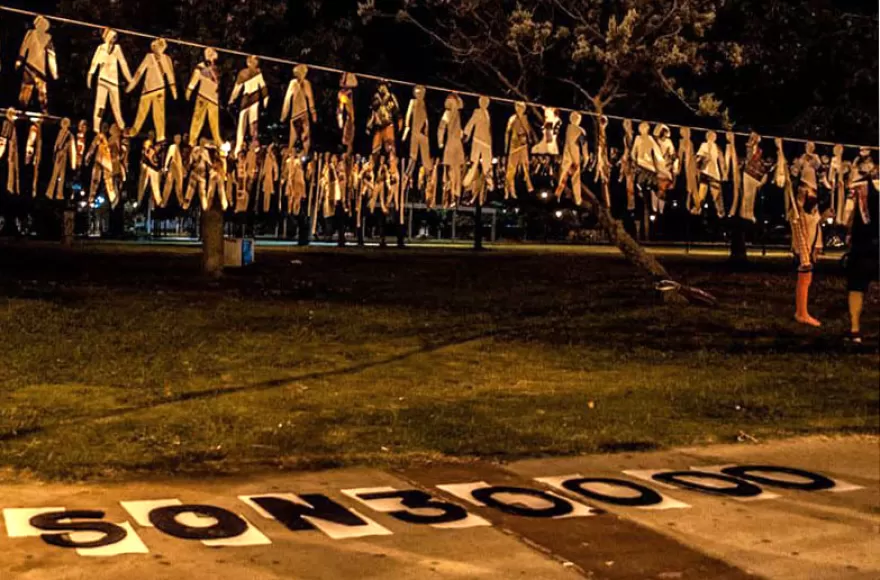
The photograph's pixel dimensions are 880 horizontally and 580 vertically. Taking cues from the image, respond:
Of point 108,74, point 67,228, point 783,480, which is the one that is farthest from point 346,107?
point 67,228

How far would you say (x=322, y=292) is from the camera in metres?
20.8

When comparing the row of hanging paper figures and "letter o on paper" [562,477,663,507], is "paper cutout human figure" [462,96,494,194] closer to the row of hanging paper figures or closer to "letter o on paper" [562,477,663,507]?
the row of hanging paper figures

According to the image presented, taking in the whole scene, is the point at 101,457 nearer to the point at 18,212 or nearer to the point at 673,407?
the point at 673,407

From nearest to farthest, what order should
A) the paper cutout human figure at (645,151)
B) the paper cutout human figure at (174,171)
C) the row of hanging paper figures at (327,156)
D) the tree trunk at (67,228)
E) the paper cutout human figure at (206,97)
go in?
the row of hanging paper figures at (327,156)
the paper cutout human figure at (206,97)
the paper cutout human figure at (174,171)
the paper cutout human figure at (645,151)
the tree trunk at (67,228)

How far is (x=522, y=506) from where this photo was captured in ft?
23.4

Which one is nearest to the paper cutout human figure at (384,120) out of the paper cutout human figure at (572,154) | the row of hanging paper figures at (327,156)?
the row of hanging paper figures at (327,156)

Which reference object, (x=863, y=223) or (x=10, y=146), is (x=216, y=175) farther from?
(x=863, y=223)

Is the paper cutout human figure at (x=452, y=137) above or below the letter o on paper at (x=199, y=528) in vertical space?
above

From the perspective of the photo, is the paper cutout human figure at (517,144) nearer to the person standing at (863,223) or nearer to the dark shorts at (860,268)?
the person standing at (863,223)

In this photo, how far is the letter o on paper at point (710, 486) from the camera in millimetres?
7688

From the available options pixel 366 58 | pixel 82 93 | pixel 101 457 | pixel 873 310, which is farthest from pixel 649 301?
pixel 101 457

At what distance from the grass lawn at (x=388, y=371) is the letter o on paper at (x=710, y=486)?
892 millimetres

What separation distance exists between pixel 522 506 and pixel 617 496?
0.72 m

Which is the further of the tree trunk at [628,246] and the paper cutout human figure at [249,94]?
the tree trunk at [628,246]
